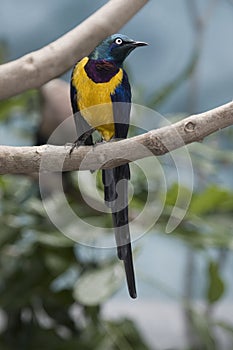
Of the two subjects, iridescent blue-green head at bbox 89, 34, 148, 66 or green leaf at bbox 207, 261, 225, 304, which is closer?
iridescent blue-green head at bbox 89, 34, 148, 66

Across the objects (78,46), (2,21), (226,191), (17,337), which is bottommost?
(17,337)

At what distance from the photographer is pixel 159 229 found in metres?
0.92

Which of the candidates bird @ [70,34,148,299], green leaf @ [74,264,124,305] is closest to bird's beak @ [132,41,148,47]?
bird @ [70,34,148,299]

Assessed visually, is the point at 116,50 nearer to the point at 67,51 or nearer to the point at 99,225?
the point at 67,51

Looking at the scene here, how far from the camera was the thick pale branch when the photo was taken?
33 cm

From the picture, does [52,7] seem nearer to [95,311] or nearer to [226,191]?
[95,311]

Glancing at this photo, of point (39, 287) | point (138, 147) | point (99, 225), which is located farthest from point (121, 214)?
point (39, 287)

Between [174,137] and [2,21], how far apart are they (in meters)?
1.49

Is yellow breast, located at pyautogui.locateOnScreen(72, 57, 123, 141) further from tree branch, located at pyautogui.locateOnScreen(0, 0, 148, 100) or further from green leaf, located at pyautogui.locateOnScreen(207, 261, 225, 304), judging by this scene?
green leaf, located at pyautogui.locateOnScreen(207, 261, 225, 304)

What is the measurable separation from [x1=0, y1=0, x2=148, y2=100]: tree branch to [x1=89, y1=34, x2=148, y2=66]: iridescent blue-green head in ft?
0.52

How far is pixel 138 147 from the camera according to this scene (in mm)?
341

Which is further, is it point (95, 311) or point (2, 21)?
point (2, 21)

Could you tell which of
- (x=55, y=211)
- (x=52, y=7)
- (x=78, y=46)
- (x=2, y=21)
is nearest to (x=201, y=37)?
(x=52, y=7)

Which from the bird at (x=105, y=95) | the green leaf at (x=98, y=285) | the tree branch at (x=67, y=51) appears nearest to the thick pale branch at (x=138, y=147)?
the bird at (x=105, y=95)
